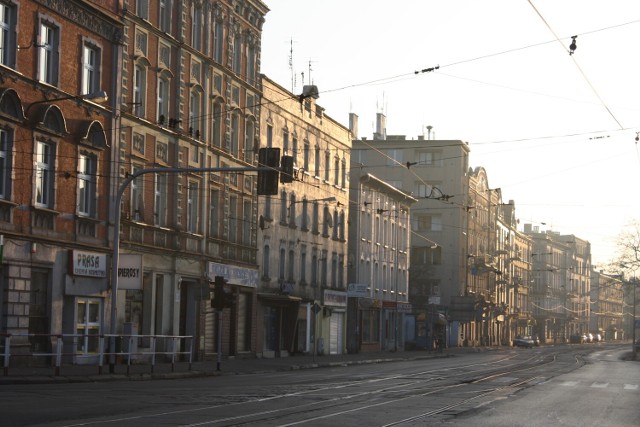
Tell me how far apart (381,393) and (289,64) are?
36180 millimetres

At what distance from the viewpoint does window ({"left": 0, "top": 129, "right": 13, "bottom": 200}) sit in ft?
101

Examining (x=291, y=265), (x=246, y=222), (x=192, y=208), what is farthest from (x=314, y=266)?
(x=192, y=208)

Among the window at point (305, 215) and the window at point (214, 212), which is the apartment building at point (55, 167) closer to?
the window at point (214, 212)

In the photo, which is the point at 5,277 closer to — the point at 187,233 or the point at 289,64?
the point at 187,233

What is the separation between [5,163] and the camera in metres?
31.1

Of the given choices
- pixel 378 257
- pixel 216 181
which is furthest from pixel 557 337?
pixel 216 181

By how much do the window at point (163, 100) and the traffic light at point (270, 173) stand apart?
11.6 m

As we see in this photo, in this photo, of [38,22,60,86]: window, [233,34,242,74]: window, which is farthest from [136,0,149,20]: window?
[233,34,242,74]: window

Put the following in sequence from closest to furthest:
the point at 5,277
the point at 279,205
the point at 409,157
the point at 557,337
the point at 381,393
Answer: the point at 381,393 → the point at 5,277 → the point at 279,205 → the point at 409,157 → the point at 557,337

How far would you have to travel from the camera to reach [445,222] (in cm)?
10100

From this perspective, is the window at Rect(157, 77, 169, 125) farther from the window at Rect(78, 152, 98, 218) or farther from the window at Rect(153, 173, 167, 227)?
the window at Rect(78, 152, 98, 218)

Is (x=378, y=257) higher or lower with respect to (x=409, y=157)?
lower

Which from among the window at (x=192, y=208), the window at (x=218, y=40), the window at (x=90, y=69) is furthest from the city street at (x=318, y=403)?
the window at (x=218, y=40)

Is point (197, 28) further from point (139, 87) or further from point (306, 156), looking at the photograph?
point (306, 156)
